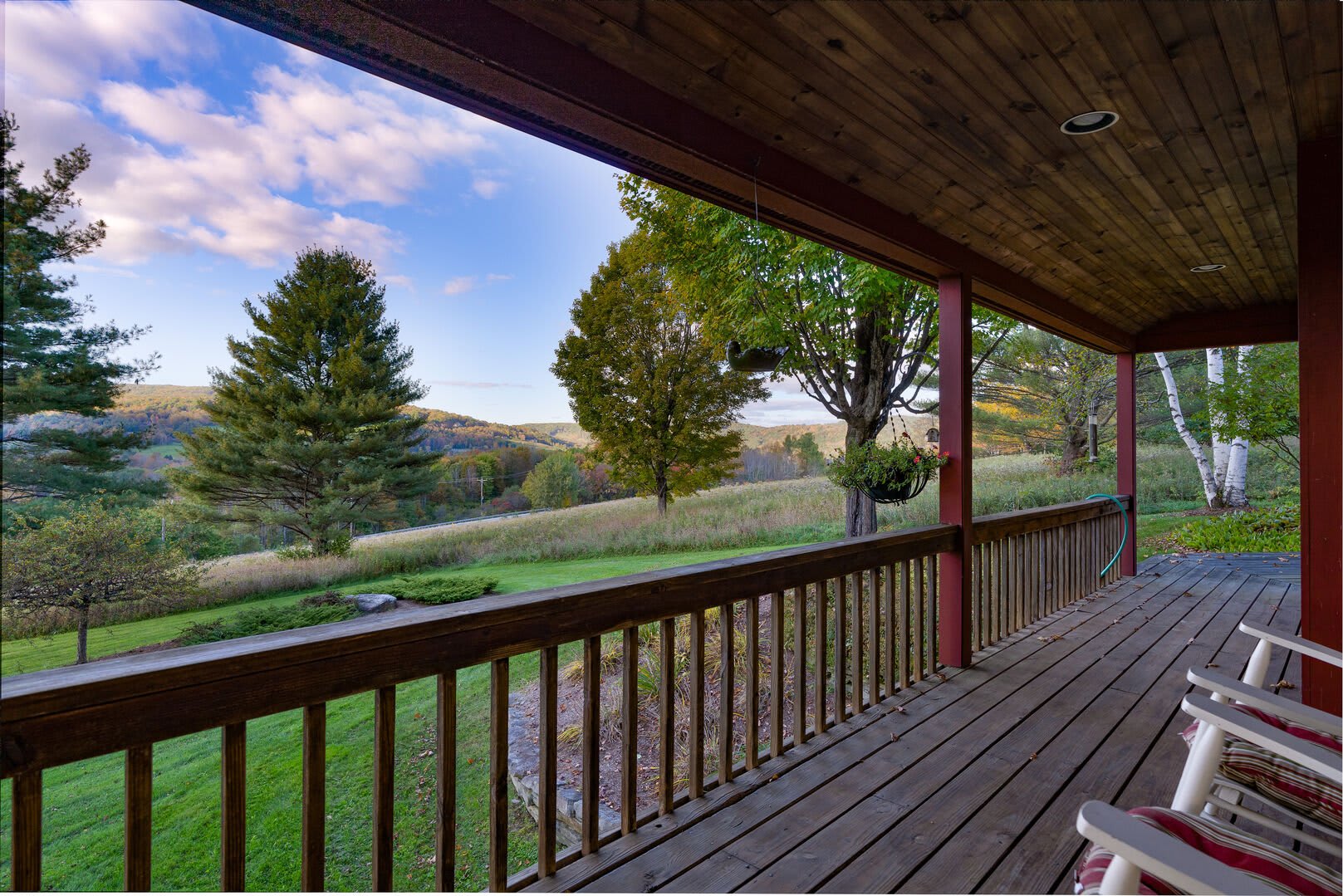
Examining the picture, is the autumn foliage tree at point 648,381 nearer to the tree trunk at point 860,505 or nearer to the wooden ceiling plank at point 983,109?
the tree trunk at point 860,505

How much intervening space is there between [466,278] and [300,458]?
6.24 feet

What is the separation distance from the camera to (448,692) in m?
1.45

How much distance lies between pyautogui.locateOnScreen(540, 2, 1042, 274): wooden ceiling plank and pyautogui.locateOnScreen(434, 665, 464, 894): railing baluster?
164 centimetres

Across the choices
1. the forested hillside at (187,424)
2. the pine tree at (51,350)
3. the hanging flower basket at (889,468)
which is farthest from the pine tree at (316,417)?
the hanging flower basket at (889,468)

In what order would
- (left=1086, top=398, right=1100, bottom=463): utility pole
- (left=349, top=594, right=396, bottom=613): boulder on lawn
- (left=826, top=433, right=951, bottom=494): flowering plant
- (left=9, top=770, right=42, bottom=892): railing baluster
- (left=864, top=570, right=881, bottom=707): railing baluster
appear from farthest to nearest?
(left=1086, top=398, right=1100, bottom=463): utility pole
(left=349, top=594, right=396, bottom=613): boulder on lawn
(left=826, top=433, right=951, bottom=494): flowering plant
(left=864, top=570, right=881, bottom=707): railing baluster
(left=9, top=770, right=42, bottom=892): railing baluster

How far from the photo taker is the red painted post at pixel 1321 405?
2.27 metres

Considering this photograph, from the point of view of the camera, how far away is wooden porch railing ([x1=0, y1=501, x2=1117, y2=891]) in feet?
3.15

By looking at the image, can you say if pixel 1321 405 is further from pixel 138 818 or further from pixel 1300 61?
pixel 138 818

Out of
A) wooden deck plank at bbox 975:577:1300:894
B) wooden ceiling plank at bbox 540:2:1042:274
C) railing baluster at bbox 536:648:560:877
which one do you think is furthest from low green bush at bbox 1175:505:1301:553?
railing baluster at bbox 536:648:560:877

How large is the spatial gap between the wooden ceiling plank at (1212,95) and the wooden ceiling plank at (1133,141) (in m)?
0.10

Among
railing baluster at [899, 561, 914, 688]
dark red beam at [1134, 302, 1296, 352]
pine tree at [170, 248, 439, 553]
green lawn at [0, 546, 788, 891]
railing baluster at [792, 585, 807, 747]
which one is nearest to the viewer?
railing baluster at [792, 585, 807, 747]

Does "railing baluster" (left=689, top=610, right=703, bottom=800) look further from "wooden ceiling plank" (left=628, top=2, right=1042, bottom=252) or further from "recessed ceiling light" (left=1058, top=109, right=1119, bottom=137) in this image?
"recessed ceiling light" (left=1058, top=109, right=1119, bottom=137)

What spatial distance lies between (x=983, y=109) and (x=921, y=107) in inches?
9.3

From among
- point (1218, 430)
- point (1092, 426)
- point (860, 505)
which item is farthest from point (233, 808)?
point (1092, 426)
